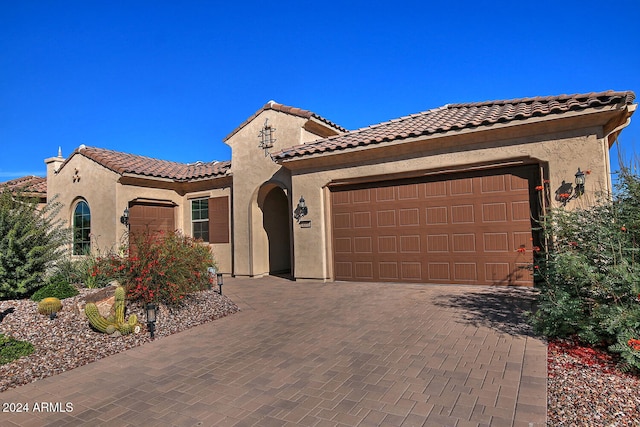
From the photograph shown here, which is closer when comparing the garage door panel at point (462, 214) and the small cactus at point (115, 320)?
the small cactus at point (115, 320)

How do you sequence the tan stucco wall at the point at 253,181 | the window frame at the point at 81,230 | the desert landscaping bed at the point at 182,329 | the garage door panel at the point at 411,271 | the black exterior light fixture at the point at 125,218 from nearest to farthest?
the desert landscaping bed at the point at 182,329 < the garage door panel at the point at 411,271 < the tan stucco wall at the point at 253,181 < the black exterior light fixture at the point at 125,218 < the window frame at the point at 81,230

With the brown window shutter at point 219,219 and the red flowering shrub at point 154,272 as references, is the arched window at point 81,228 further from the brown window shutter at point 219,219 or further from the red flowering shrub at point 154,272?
the red flowering shrub at point 154,272

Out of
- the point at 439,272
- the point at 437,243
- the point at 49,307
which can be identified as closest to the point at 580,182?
the point at 437,243

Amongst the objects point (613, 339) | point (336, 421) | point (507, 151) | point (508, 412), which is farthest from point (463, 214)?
point (336, 421)

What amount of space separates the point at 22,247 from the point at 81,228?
23.8ft

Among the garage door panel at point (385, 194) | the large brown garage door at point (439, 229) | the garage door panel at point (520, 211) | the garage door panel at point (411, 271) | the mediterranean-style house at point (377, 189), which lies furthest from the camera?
the garage door panel at point (385, 194)

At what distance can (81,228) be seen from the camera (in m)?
14.9

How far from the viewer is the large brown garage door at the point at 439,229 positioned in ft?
28.8

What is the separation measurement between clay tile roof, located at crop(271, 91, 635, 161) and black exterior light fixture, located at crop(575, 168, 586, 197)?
137 centimetres

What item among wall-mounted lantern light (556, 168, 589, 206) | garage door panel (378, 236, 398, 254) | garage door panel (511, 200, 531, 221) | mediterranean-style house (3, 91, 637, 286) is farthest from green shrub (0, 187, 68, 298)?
wall-mounted lantern light (556, 168, 589, 206)

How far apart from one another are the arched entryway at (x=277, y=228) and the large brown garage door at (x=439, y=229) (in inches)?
147

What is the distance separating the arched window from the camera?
14.7 m

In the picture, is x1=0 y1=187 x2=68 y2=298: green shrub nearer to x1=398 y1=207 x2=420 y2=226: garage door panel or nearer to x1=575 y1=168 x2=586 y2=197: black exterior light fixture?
x1=398 y1=207 x2=420 y2=226: garage door panel

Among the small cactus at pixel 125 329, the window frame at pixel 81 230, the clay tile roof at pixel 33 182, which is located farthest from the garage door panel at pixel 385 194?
the clay tile roof at pixel 33 182
